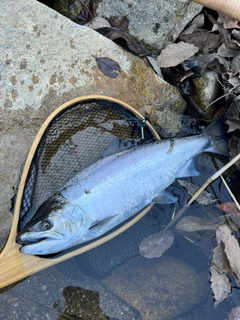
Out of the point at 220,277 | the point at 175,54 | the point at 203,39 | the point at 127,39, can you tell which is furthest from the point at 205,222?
the point at 127,39

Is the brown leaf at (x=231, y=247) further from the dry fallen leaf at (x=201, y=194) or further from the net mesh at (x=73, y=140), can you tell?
the net mesh at (x=73, y=140)

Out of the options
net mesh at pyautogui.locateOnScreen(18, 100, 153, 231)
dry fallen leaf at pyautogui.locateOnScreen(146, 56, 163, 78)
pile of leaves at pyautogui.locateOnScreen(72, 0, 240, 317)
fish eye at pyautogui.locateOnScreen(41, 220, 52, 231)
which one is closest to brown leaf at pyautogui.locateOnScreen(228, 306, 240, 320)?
pile of leaves at pyautogui.locateOnScreen(72, 0, 240, 317)

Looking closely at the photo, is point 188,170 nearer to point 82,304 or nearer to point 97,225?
point 97,225

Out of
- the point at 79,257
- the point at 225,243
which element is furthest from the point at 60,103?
the point at 225,243

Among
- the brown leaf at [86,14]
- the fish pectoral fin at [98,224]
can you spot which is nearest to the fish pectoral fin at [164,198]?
the fish pectoral fin at [98,224]

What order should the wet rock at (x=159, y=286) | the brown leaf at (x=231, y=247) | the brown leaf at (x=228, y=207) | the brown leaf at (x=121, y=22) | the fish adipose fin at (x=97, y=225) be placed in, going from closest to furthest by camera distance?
1. the fish adipose fin at (x=97, y=225)
2. the brown leaf at (x=231, y=247)
3. the wet rock at (x=159, y=286)
4. the brown leaf at (x=228, y=207)
5. the brown leaf at (x=121, y=22)

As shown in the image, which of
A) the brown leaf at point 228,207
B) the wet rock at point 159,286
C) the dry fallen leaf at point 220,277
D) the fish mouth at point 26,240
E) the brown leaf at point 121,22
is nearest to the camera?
the fish mouth at point 26,240
